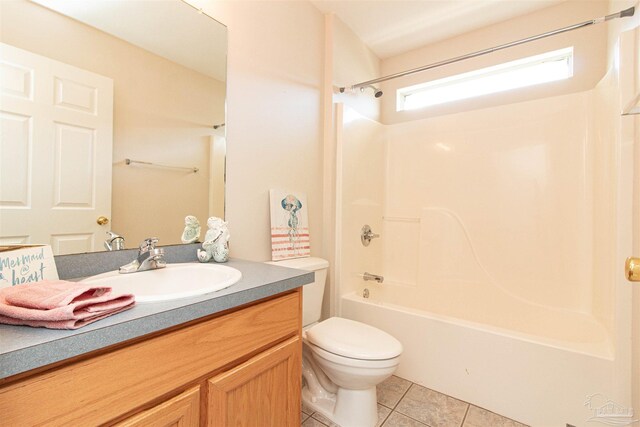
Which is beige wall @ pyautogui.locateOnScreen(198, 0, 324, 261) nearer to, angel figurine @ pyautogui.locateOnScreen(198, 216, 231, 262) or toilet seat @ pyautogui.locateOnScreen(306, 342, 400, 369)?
angel figurine @ pyautogui.locateOnScreen(198, 216, 231, 262)

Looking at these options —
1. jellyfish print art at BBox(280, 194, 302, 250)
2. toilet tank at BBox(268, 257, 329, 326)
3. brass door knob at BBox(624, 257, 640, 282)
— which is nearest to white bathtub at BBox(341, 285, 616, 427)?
toilet tank at BBox(268, 257, 329, 326)

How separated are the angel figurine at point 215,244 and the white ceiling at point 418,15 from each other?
5.47 ft

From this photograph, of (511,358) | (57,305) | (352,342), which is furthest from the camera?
(511,358)

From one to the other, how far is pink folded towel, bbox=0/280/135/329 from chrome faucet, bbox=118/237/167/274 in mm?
364

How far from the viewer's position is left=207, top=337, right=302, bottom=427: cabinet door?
78 centimetres

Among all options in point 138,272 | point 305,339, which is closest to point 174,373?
point 138,272

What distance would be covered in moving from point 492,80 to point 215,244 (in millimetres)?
2383

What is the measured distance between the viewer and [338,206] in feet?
6.56

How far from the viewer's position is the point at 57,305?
55 centimetres

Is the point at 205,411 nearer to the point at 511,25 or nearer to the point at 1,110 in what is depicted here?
the point at 1,110

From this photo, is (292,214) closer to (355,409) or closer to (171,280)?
(171,280)

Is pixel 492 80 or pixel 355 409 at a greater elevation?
→ pixel 492 80

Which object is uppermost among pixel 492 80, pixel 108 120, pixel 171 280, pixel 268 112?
pixel 492 80

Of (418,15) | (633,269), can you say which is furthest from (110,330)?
(418,15)
